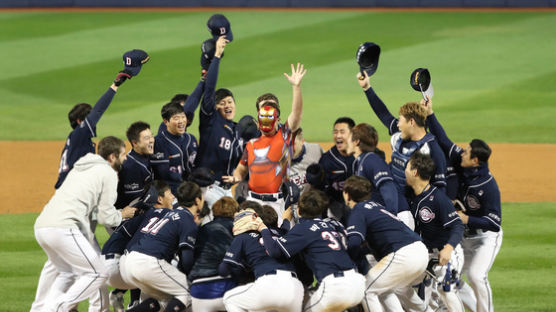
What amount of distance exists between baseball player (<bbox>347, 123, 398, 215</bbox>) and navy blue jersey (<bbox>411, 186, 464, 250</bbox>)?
329mm

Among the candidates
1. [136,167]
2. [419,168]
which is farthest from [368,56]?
[136,167]

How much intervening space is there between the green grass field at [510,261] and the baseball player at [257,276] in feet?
8.75

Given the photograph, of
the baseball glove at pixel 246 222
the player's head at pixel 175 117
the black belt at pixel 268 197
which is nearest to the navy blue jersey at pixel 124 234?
the baseball glove at pixel 246 222

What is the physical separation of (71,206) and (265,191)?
2015 millimetres

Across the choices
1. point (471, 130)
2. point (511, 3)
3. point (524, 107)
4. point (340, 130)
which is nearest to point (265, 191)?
point (340, 130)

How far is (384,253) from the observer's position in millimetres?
7023

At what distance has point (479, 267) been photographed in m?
7.81

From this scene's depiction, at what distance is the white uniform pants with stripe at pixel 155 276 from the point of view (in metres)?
7.09

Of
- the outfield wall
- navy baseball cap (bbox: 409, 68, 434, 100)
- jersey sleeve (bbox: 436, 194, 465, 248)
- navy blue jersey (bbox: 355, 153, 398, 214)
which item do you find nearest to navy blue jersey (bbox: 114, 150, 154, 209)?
navy blue jersey (bbox: 355, 153, 398, 214)

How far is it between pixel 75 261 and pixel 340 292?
7.79 ft

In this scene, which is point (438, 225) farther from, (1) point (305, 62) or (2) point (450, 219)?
(1) point (305, 62)

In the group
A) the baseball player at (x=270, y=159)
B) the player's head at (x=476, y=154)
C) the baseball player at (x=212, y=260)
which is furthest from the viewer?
the baseball player at (x=270, y=159)

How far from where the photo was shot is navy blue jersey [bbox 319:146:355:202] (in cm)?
851

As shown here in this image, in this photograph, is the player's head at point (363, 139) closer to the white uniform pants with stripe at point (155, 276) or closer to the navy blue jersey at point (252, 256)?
the navy blue jersey at point (252, 256)
